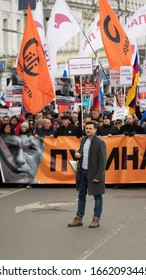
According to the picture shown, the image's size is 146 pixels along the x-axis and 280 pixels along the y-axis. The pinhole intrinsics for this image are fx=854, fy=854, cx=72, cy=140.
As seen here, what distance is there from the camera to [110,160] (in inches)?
715

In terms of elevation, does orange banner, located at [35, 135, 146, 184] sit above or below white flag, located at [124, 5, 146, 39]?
below

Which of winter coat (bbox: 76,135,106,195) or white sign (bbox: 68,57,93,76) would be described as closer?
winter coat (bbox: 76,135,106,195)

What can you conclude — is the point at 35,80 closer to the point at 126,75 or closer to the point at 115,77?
the point at 126,75

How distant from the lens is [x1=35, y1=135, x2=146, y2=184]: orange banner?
18.0m

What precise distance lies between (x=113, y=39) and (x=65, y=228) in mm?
10195

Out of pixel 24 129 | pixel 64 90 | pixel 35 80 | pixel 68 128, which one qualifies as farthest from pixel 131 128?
pixel 64 90

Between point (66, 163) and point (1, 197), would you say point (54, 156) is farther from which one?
point (1, 197)

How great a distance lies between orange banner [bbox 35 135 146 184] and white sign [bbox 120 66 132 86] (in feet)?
13.1

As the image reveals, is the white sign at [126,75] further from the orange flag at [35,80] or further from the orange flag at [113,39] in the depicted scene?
the orange flag at [35,80]

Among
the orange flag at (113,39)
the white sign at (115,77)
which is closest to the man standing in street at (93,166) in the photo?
the orange flag at (113,39)

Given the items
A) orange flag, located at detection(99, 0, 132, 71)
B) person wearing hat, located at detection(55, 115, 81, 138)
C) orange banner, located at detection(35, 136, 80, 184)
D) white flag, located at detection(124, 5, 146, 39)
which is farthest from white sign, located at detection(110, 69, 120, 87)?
orange banner, located at detection(35, 136, 80, 184)

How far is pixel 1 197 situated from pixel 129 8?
7502 cm

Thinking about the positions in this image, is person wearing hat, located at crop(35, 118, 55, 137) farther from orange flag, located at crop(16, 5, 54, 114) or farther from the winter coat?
the winter coat

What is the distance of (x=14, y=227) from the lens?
12.4 m
